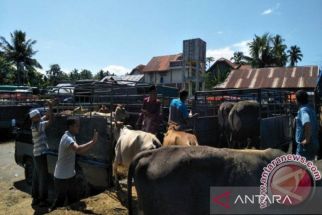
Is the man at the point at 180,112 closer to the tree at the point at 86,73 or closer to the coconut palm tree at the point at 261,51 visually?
the coconut palm tree at the point at 261,51

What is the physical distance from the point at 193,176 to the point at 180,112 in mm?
3992

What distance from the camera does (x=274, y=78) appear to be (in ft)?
91.4

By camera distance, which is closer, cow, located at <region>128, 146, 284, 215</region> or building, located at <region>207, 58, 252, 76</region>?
cow, located at <region>128, 146, 284, 215</region>

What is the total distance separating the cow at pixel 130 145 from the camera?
627 centimetres

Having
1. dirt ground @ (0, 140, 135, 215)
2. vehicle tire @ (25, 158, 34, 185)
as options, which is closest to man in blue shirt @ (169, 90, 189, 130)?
dirt ground @ (0, 140, 135, 215)

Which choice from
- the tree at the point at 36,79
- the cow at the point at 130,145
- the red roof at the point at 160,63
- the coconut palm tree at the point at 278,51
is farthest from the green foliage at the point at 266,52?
the cow at the point at 130,145

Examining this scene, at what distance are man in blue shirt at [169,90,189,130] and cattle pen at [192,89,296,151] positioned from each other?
114 centimetres

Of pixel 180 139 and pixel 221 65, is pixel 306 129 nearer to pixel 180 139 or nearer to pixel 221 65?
pixel 180 139

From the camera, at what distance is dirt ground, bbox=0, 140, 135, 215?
5789 millimetres

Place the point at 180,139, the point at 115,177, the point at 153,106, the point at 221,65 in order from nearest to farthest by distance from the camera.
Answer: the point at 180,139
the point at 115,177
the point at 153,106
the point at 221,65

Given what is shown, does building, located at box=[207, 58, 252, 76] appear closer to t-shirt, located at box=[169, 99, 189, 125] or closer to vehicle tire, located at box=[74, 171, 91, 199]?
t-shirt, located at box=[169, 99, 189, 125]

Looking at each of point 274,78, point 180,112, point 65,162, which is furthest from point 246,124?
point 274,78

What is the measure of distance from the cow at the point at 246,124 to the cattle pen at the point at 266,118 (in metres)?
A: 0.26

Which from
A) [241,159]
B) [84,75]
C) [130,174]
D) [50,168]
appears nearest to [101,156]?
[50,168]
